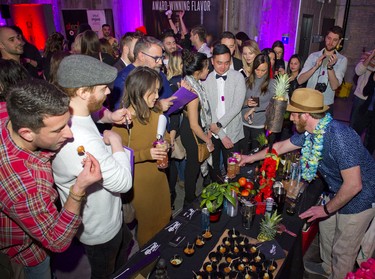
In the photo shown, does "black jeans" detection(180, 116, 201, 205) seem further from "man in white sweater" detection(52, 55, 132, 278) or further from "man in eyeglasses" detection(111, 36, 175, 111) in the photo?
"man in white sweater" detection(52, 55, 132, 278)

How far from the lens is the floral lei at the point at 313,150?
2.12 meters

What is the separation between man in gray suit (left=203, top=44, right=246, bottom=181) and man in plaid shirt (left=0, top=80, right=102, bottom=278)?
2.25 meters

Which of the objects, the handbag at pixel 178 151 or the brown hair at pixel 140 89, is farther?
the handbag at pixel 178 151

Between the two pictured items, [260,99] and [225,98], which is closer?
[225,98]

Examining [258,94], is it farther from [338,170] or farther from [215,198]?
[215,198]

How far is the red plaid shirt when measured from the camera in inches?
52.9

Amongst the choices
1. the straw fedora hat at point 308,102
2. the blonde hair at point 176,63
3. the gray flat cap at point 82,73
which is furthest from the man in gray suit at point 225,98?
the gray flat cap at point 82,73

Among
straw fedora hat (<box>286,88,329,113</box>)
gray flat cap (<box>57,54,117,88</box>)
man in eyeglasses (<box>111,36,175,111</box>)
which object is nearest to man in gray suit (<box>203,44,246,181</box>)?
man in eyeglasses (<box>111,36,175,111</box>)

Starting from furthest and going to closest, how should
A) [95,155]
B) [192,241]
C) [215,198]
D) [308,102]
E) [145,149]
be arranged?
[145,149] < [308,102] < [215,198] < [192,241] < [95,155]

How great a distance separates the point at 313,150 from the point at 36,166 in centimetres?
202

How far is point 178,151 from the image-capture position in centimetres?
328

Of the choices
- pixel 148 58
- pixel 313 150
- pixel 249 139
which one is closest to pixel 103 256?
pixel 313 150

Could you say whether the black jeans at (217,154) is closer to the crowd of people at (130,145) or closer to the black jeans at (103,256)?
the crowd of people at (130,145)

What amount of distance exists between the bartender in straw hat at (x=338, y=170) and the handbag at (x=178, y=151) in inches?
54.7
